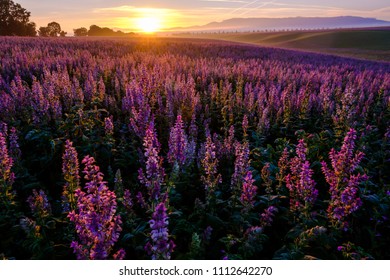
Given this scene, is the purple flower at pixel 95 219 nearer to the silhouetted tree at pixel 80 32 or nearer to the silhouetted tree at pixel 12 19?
the silhouetted tree at pixel 12 19

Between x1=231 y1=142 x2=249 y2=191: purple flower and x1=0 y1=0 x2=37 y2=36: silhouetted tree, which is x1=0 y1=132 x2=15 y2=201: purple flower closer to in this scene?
x1=231 y1=142 x2=249 y2=191: purple flower

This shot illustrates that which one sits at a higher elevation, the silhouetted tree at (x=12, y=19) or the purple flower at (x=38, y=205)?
the silhouetted tree at (x=12, y=19)

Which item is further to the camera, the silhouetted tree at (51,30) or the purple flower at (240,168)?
the silhouetted tree at (51,30)

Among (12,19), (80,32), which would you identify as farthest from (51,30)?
(12,19)

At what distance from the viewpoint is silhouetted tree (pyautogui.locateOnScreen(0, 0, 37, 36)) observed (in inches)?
1948

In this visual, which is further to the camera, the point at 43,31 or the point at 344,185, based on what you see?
the point at 43,31

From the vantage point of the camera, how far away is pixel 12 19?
167ft

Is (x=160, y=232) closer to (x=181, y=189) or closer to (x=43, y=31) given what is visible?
(x=181, y=189)

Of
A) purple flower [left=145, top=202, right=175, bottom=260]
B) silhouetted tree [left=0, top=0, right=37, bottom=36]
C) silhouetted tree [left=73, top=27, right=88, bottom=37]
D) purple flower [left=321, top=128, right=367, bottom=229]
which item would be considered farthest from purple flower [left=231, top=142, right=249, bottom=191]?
silhouetted tree [left=73, top=27, right=88, bottom=37]

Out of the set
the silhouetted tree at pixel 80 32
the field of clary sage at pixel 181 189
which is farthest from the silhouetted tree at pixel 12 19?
the field of clary sage at pixel 181 189

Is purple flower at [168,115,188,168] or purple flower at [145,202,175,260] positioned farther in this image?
purple flower at [168,115,188,168]

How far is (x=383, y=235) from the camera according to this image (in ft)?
14.0

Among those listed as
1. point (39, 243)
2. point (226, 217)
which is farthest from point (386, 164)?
point (39, 243)

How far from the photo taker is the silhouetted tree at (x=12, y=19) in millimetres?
49469
